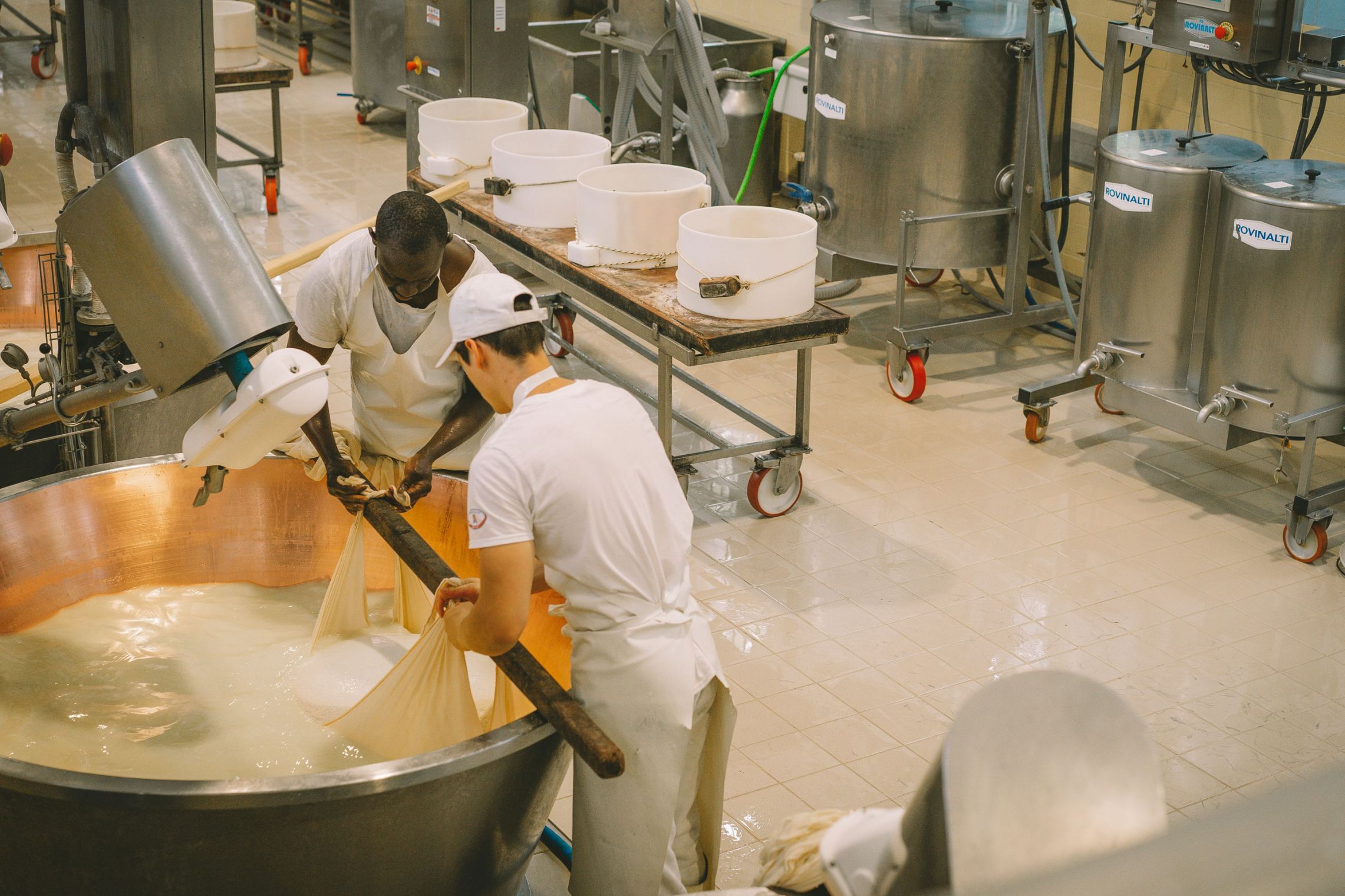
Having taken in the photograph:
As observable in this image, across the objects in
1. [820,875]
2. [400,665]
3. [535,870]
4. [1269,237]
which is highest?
[1269,237]

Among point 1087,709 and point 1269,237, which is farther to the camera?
point 1269,237

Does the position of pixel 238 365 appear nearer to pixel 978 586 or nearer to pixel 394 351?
pixel 394 351

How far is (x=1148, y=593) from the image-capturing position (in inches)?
149

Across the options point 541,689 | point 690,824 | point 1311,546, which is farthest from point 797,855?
point 1311,546

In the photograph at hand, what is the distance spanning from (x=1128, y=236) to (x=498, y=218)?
1991 millimetres

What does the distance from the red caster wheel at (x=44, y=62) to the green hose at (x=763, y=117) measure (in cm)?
511

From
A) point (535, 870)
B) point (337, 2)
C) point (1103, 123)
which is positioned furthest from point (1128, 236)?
point (337, 2)

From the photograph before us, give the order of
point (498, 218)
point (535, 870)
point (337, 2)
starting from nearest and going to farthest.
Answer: point (535, 870) < point (498, 218) < point (337, 2)

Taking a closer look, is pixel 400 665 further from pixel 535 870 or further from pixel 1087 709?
pixel 1087 709

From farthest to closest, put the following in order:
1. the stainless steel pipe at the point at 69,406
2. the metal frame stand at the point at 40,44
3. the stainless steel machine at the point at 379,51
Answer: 1. the metal frame stand at the point at 40,44
2. the stainless steel machine at the point at 379,51
3. the stainless steel pipe at the point at 69,406

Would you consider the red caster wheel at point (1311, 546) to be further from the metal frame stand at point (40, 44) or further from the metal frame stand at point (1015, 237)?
the metal frame stand at point (40, 44)

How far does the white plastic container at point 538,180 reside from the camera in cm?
418

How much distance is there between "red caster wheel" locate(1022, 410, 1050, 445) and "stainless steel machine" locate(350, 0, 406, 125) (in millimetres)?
4525

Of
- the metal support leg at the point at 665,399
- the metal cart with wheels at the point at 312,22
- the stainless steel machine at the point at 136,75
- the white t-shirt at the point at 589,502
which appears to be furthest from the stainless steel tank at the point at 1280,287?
the metal cart with wheels at the point at 312,22
